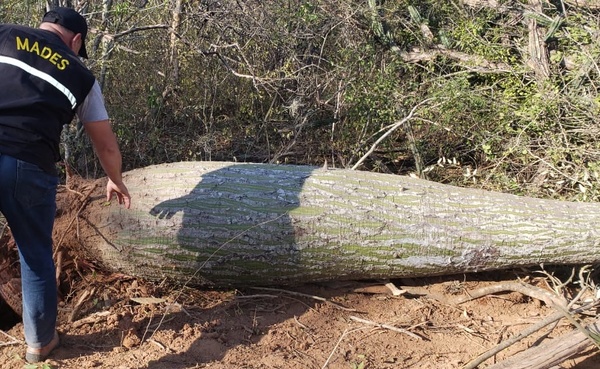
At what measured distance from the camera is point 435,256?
3846 mm

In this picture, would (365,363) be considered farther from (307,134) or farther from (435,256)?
(307,134)

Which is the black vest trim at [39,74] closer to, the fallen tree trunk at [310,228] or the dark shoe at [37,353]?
the fallen tree trunk at [310,228]

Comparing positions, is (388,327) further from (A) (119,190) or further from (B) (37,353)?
(B) (37,353)

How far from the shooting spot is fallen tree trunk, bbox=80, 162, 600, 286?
144 inches

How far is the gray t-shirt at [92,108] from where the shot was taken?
2932 mm

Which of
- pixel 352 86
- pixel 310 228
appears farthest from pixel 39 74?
pixel 352 86

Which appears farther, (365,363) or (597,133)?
(597,133)

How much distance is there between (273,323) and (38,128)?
1.79m

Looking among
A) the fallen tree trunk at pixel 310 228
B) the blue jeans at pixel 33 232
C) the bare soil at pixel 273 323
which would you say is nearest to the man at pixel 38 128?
the blue jeans at pixel 33 232

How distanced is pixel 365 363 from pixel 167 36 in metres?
4.08

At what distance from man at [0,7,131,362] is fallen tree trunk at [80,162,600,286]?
2.19 feet

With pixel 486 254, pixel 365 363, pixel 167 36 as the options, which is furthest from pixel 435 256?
pixel 167 36

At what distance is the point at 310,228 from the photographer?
12.1ft

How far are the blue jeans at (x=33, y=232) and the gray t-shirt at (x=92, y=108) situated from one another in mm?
350
